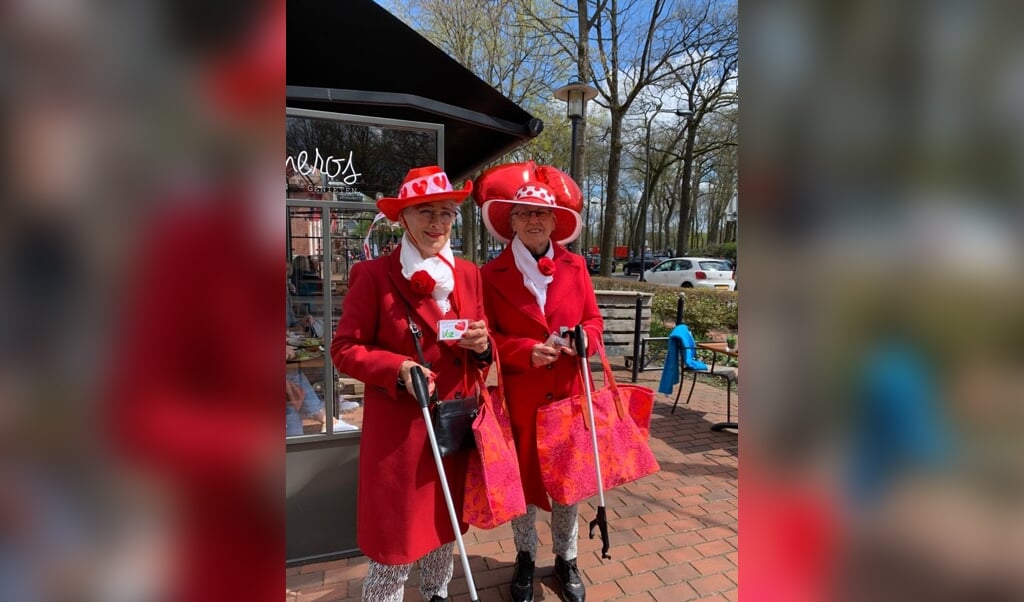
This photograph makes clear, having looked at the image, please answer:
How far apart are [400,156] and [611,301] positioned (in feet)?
18.2

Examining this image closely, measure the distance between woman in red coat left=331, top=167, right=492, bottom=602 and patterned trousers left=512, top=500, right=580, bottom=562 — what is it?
546 mm

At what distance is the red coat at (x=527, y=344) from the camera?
8.09 ft

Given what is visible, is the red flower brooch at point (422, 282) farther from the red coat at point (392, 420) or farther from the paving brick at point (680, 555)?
the paving brick at point (680, 555)

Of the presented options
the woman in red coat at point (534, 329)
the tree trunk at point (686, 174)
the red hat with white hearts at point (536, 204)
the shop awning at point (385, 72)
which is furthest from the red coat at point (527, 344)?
the tree trunk at point (686, 174)

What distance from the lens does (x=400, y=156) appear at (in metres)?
3.48

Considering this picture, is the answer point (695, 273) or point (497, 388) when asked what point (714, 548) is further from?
point (695, 273)

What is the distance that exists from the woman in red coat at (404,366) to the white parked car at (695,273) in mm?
18334

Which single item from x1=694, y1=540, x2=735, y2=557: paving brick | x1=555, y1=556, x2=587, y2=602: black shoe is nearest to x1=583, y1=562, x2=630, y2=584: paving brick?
x1=555, y1=556, x2=587, y2=602: black shoe

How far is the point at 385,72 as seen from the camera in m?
4.45
